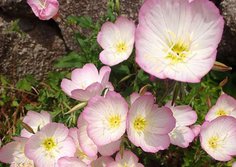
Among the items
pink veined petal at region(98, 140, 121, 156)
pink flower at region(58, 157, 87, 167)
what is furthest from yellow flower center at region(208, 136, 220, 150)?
pink flower at region(58, 157, 87, 167)

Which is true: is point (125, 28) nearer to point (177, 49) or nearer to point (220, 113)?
point (177, 49)

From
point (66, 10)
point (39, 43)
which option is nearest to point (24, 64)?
point (39, 43)

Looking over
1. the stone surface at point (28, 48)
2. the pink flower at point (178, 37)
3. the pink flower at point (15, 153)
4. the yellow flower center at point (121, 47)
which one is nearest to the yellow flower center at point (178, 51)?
the pink flower at point (178, 37)

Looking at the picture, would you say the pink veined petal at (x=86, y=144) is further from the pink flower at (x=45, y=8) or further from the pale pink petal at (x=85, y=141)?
the pink flower at (x=45, y=8)

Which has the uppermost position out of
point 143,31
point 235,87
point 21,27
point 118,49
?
point 143,31

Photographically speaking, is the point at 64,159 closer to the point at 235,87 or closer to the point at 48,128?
the point at 48,128
